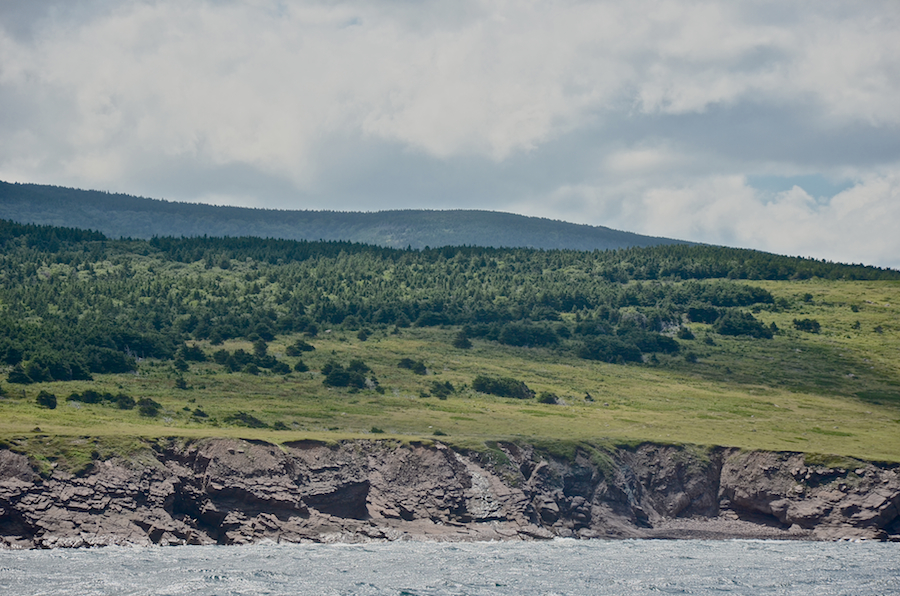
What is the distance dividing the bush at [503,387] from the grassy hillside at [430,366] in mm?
1174

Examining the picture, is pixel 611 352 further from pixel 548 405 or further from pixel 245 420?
pixel 245 420

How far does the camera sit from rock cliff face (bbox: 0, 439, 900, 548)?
2753 inches

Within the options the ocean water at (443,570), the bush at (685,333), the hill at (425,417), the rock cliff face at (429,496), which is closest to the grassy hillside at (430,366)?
the hill at (425,417)

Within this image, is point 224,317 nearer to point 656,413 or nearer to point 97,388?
point 97,388

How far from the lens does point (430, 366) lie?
144875mm

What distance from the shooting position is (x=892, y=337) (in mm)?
173375

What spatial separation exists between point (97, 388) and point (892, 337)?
126 meters

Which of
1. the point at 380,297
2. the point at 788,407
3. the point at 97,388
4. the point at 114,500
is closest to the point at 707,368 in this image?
the point at 788,407

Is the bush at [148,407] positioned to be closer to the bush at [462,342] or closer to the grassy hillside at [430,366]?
the grassy hillside at [430,366]

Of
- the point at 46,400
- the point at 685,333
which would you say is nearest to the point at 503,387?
the point at 46,400

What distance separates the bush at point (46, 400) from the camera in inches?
3815

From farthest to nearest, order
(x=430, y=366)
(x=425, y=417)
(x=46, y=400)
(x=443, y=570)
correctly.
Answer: (x=430, y=366)
(x=425, y=417)
(x=46, y=400)
(x=443, y=570)

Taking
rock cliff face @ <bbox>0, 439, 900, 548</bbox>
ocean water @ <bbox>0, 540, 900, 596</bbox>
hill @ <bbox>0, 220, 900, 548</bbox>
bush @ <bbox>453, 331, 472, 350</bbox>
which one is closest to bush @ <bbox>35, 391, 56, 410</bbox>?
hill @ <bbox>0, 220, 900, 548</bbox>

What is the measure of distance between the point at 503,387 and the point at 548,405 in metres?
9.40
